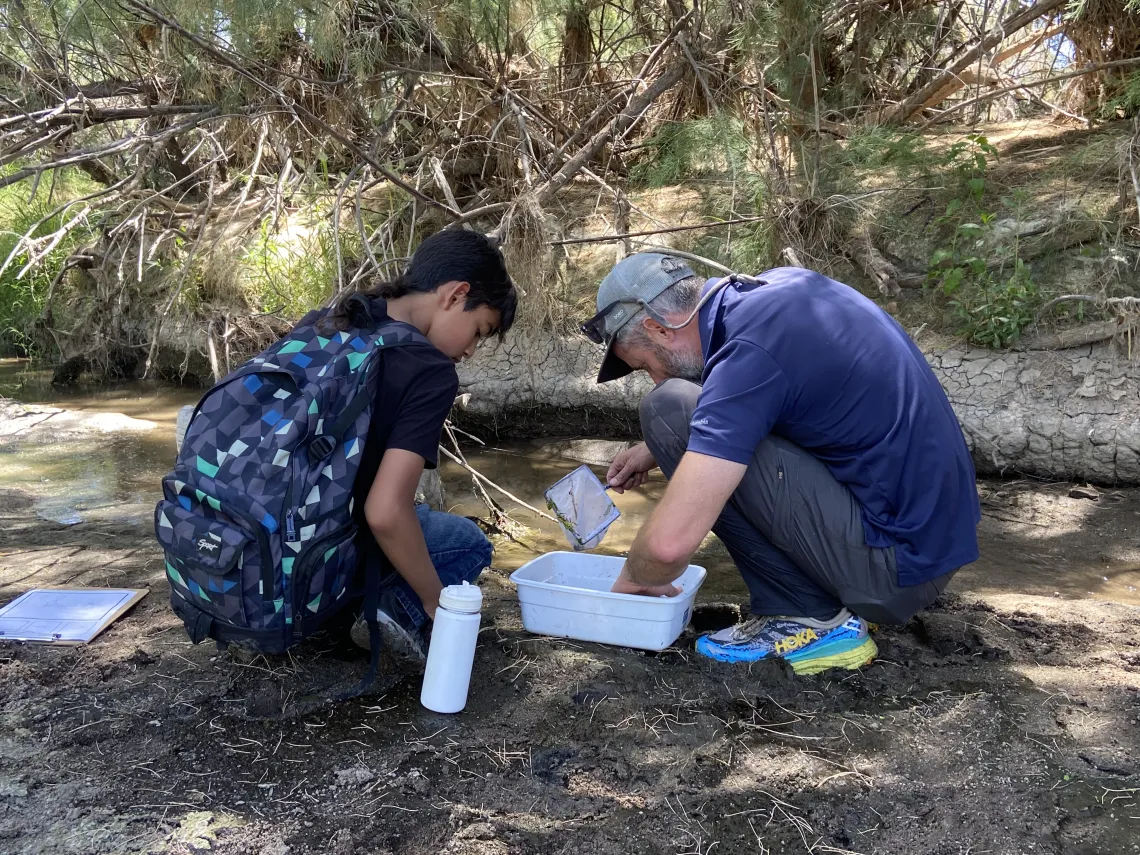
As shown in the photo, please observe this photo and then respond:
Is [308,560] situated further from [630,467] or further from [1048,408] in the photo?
[1048,408]

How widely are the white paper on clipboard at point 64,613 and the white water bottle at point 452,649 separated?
1.01 m

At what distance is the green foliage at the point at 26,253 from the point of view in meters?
7.18

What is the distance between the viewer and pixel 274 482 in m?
1.83

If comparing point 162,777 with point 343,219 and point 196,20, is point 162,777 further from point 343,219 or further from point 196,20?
point 343,219

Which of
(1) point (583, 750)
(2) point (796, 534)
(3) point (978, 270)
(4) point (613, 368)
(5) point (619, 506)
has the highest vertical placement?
(3) point (978, 270)

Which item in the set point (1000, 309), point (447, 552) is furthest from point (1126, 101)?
point (447, 552)

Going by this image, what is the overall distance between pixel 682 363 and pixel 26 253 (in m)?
6.74

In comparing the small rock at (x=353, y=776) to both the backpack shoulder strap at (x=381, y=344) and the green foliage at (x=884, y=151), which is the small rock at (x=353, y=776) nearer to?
the backpack shoulder strap at (x=381, y=344)

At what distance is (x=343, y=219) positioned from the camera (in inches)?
215

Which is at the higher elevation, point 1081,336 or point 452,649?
point 1081,336

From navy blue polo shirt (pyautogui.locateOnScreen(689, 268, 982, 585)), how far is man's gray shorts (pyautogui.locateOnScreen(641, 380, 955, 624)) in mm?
43

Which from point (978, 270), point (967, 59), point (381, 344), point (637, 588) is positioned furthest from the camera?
point (967, 59)

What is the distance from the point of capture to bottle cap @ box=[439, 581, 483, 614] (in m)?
2.01

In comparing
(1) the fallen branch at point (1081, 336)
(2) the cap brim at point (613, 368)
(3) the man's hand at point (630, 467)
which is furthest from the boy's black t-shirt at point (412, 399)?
(1) the fallen branch at point (1081, 336)
